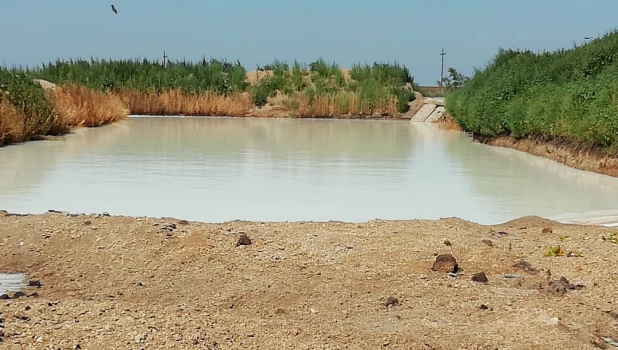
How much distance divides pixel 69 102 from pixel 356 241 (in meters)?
11.7

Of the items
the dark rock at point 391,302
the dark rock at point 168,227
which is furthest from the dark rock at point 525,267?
the dark rock at point 168,227

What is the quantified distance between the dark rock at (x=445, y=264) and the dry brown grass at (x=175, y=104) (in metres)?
19.3

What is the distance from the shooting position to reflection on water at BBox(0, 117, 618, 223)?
5551mm

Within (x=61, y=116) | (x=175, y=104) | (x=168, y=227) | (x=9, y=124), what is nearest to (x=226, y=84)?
(x=175, y=104)

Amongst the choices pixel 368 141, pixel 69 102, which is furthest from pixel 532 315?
pixel 69 102

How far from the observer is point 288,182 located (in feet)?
22.9

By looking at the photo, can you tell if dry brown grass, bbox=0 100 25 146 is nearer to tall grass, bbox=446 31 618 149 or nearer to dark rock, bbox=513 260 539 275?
tall grass, bbox=446 31 618 149

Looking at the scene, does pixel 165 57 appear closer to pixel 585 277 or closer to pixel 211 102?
pixel 211 102

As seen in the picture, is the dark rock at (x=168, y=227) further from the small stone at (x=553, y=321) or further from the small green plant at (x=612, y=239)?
the small green plant at (x=612, y=239)

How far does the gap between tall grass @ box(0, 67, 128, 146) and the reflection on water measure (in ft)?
1.55

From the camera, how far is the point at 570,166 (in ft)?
29.1

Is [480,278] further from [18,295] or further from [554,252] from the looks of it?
[18,295]

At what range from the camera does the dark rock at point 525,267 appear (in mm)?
3555

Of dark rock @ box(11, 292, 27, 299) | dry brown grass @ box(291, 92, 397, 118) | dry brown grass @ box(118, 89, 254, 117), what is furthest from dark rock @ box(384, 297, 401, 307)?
dry brown grass @ box(291, 92, 397, 118)
